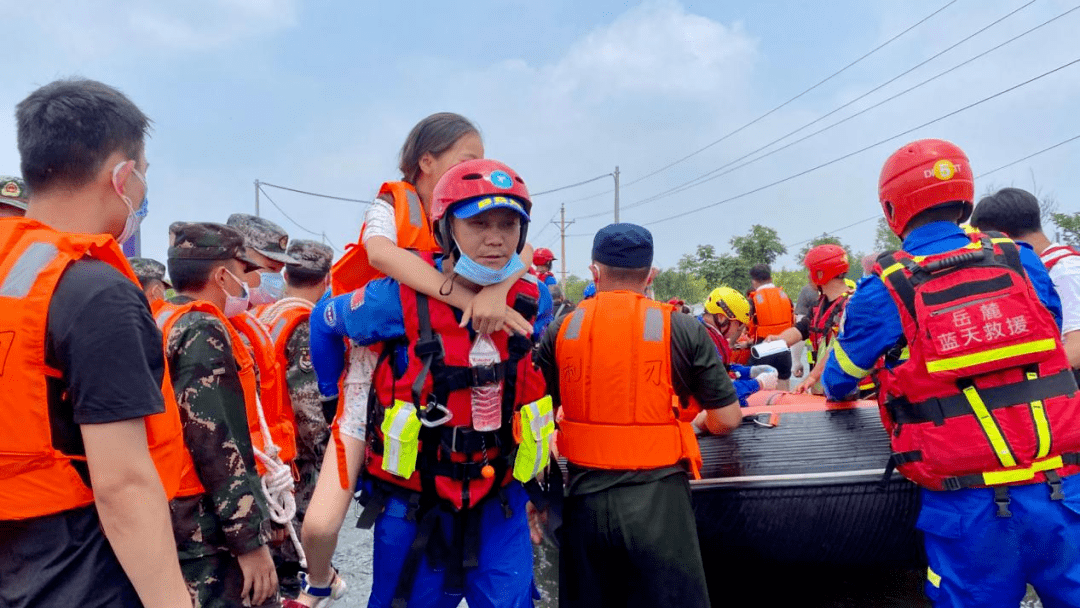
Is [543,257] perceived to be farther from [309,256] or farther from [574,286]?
[574,286]

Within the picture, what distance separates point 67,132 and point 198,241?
1240 millimetres

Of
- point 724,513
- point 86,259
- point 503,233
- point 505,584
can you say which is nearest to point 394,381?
point 503,233

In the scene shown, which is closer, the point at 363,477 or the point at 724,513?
the point at 363,477

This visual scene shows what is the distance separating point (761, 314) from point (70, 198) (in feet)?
21.1

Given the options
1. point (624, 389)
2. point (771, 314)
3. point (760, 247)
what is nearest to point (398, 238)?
point (624, 389)

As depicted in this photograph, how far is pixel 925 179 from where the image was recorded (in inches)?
97.9

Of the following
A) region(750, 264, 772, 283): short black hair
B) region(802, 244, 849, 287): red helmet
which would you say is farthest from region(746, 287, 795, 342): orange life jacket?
region(802, 244, 849, 287): red helmet

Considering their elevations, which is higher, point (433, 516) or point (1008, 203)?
point (1008, 203)

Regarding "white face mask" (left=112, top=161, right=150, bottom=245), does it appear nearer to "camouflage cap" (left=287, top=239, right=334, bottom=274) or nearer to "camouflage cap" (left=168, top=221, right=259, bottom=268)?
"camouflage cap" (left=168, top=221, right=259, bottom=268)

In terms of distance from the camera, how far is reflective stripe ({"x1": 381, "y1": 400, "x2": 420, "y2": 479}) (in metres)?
1.95

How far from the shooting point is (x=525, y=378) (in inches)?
85.5

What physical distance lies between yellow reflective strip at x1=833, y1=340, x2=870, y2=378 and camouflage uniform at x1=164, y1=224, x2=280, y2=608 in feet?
7.14

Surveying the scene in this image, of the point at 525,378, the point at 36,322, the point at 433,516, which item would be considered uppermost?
the point at 36,322

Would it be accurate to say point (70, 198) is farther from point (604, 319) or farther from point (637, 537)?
point (637, 537)
